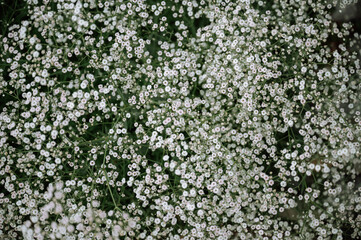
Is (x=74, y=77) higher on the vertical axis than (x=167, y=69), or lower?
higher

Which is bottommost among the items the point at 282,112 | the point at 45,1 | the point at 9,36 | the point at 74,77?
the point at 282,112

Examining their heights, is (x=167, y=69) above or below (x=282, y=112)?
above

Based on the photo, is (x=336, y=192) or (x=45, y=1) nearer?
(x=336, y=192)

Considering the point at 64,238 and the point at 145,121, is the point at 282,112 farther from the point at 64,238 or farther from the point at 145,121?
the point at 64,238

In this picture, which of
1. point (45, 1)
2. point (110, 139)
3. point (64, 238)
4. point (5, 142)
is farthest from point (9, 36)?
A: point (64, 238)

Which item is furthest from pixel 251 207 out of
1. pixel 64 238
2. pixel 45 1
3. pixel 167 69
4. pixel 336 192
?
pixel 45 1

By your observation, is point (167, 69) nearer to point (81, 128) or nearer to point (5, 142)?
point (81, 128)
